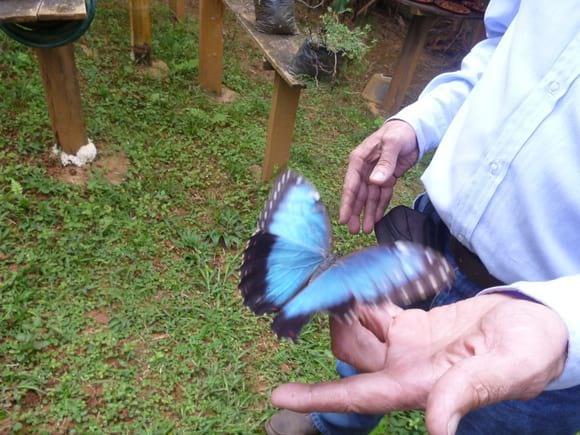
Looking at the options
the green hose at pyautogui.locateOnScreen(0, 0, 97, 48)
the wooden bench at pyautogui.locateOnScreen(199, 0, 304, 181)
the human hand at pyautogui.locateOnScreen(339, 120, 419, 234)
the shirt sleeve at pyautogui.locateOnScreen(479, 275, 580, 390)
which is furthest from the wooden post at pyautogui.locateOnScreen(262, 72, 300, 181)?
the shirt sleeve at pyautogui.locateOnScreen(479, 275, 580, 390)

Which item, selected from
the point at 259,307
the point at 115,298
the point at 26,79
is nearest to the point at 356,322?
the point at 259,307

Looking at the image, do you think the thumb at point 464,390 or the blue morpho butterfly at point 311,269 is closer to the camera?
the thumb at point 464,390

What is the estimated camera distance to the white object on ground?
9.76ft

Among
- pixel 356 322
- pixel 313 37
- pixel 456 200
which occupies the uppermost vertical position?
A: pixel 456 200

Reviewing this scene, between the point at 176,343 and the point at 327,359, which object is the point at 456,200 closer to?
the point at 327,359

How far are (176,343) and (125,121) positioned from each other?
5.95ft

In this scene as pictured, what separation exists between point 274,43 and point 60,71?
48.9 inches

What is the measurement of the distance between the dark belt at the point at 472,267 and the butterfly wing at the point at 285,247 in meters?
0.34

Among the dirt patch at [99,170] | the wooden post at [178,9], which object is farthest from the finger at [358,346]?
the wooden post at [178,9]

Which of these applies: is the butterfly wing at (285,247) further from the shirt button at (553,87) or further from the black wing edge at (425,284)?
the shirt button at (553,87)

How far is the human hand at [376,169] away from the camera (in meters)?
1.41

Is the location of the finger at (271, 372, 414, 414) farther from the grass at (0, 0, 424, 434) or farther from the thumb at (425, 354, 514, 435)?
the grass at (0, 0, 424, 434)

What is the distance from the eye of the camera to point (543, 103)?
104 centimetres

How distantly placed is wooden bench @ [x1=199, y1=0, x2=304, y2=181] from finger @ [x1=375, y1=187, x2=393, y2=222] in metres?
1.31
